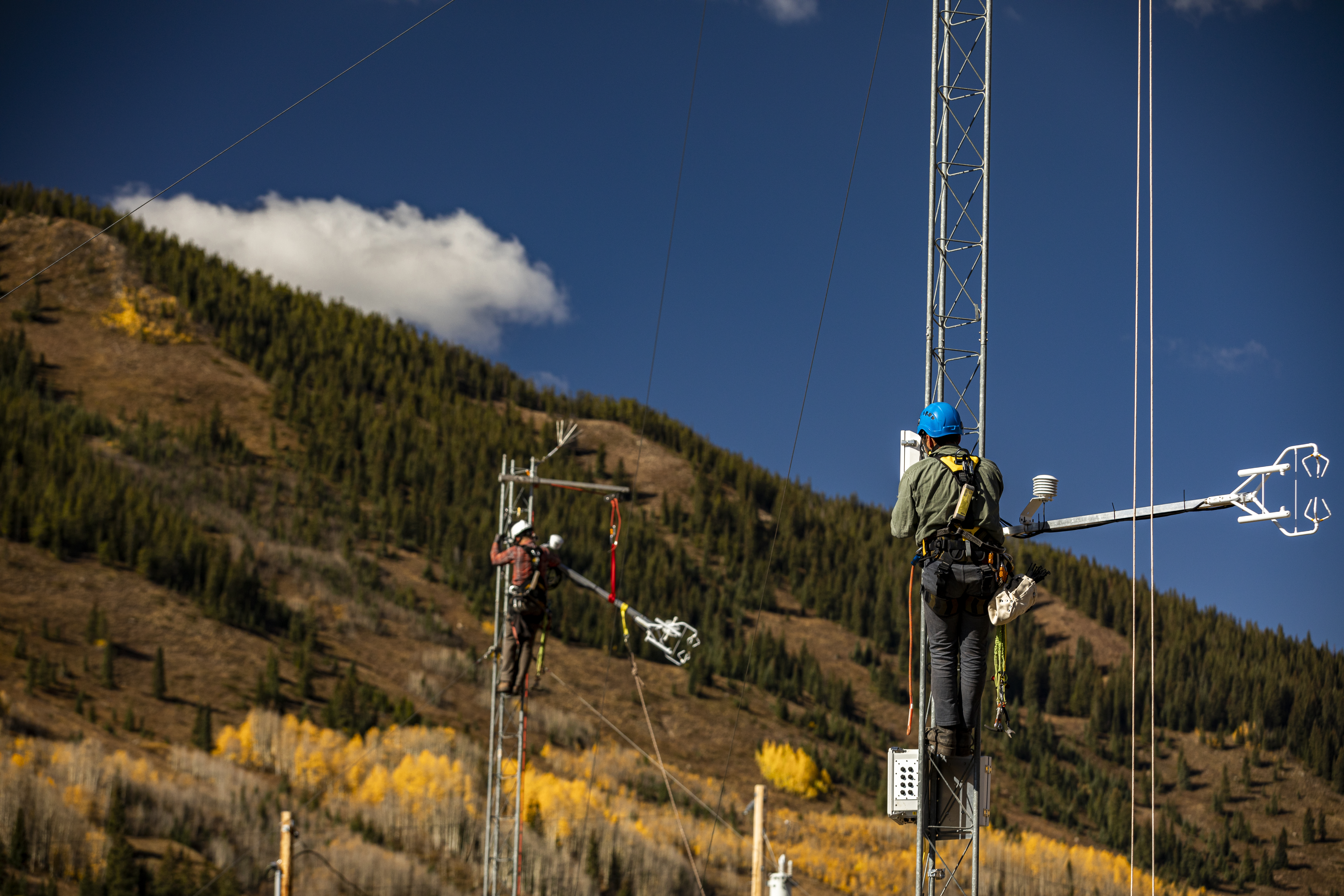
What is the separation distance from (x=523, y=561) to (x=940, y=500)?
9456mm

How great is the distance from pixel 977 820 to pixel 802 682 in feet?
176

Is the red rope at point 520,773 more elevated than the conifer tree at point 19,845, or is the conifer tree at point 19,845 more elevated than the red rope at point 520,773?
the red rope at point 520,773

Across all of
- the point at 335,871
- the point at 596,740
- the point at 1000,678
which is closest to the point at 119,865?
the point at 335,871

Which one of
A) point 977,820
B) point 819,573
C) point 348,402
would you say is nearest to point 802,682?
point 819,573

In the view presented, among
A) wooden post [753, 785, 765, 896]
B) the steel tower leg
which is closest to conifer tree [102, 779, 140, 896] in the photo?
the steel tower leg

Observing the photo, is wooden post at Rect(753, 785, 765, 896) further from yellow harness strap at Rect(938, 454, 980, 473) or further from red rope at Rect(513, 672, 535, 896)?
yellow harness strap at Rect(938, 454, 980, 473)

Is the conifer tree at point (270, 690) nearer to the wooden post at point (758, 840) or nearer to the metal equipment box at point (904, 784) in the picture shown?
the wooden post at point (758, 840)

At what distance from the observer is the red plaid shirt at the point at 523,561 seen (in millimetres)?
16672

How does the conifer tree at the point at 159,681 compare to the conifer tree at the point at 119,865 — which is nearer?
the conifer tree at the point at 119,865

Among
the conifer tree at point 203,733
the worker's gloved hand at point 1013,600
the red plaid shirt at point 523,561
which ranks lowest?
the conifer tree at point 203,733

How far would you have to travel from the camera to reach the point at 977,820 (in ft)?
29.8

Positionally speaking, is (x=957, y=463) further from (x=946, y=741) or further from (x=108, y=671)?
(x=108, y=671)

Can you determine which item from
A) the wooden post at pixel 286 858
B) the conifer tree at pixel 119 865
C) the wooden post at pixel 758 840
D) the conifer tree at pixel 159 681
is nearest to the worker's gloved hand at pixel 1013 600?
the wooden post at pixel 758 840

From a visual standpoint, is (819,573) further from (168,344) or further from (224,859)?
(224,859)
